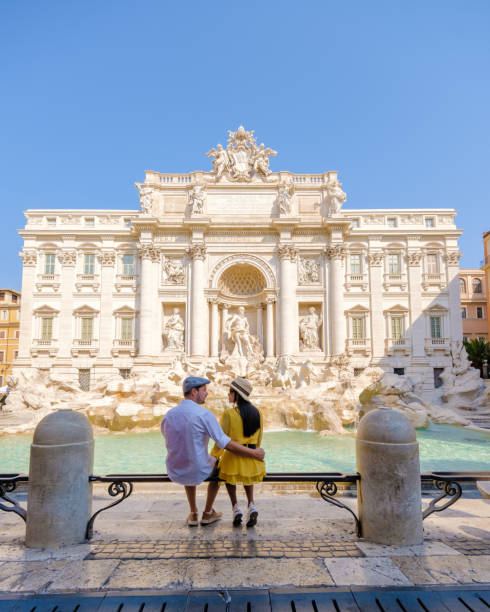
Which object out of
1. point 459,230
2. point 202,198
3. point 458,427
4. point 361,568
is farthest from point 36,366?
point 459,230

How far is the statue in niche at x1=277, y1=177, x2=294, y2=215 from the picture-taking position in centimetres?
2436

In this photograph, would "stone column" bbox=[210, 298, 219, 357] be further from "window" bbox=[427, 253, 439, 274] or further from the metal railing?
the metal railing

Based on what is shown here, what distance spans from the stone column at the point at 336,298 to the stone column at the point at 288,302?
2384 millimetres

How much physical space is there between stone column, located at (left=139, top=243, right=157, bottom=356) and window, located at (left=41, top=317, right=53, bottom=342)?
636 centimetres

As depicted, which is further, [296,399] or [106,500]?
[296,399]

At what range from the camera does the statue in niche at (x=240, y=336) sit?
22.8m

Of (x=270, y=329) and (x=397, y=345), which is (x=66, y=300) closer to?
(x=270, y=329)

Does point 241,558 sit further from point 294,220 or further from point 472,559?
point 294,220

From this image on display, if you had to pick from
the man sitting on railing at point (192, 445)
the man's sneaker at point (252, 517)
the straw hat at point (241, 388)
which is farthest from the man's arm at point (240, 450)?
the man's sneaker at point (252, 517)

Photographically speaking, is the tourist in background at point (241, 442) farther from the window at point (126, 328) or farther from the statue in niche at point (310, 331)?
the window at point (126, 328)

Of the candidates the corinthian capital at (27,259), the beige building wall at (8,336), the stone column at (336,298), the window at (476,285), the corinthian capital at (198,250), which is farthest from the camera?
the window at (476,285)

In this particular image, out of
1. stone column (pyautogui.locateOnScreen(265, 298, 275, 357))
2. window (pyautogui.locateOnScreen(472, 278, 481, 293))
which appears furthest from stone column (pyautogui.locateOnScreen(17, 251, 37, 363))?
window (pyautogui.locateOnScreen(472, 278, 481, 293))

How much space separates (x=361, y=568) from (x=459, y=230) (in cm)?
2753

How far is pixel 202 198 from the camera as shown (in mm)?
24500
